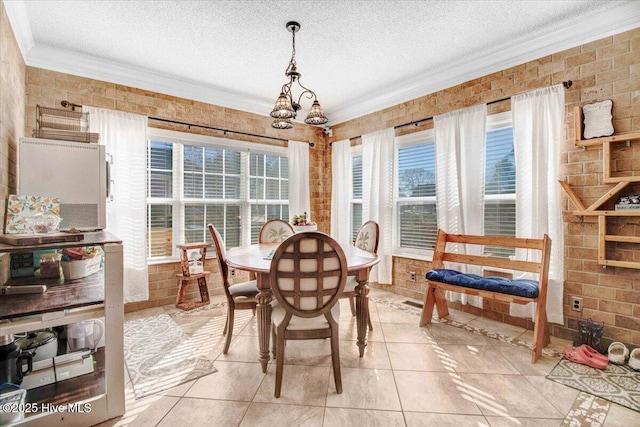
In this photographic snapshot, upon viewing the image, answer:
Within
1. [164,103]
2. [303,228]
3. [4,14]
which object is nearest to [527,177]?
[303,228]

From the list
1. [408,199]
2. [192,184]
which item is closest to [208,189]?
[192,184]

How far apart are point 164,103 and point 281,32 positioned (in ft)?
5.93

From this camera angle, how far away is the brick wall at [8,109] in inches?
80.0

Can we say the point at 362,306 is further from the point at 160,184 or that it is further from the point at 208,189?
the point at 160,184

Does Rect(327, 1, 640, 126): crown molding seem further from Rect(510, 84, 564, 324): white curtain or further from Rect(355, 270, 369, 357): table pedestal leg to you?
Rect(355, 270, 369, 357): table pedestal leg

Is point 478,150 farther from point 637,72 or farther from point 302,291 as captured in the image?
point 302,291

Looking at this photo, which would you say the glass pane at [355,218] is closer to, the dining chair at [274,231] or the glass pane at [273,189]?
the glass pane at [273,189]

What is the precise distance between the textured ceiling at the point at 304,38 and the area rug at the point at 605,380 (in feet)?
8.40

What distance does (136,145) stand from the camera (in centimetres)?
329

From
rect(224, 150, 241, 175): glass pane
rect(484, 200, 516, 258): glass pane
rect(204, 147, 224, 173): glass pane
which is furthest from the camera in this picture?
rect(224, 150, 241, 175): glass pane

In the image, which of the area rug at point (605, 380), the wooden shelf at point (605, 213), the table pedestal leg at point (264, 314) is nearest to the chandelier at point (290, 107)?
the table pedestal leg at point (264, 314)

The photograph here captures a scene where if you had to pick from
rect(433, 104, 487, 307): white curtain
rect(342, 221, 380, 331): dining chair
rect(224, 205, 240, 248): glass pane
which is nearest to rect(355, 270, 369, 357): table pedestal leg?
rect(342, 221, 380, 331): dining chair

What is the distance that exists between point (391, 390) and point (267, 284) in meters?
1.05

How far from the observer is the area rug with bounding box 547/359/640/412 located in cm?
181
